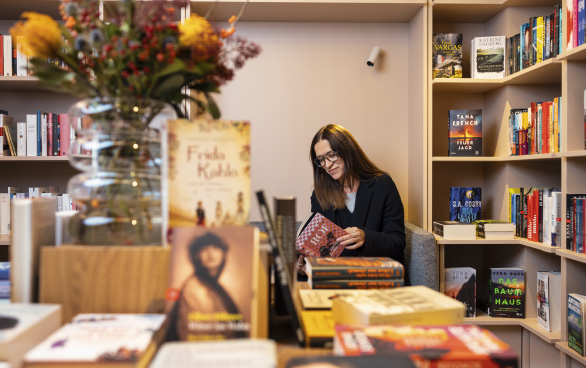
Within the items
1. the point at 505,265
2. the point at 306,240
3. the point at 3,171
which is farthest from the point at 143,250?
the point at 3,171

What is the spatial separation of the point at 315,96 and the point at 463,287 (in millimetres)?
1497

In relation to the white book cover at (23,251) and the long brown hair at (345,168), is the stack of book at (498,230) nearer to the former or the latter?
the long brown hair at (345,168)

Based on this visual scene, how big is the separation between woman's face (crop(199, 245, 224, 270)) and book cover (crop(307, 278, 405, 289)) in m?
0.38

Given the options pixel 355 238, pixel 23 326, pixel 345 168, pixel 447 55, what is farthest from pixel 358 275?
pixel 447 55

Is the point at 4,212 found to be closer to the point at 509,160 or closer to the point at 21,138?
the point at 21,138

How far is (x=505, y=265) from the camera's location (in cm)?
270

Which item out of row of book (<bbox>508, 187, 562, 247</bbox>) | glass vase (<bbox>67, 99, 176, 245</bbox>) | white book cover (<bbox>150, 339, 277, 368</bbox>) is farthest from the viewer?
row of book (<bbox>508, 187, 562, 247</bbox>)

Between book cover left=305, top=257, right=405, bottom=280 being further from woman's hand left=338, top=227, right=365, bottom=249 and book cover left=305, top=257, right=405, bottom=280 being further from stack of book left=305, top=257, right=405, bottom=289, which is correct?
woman's hand left=338, top=227, right=365, bottom=249

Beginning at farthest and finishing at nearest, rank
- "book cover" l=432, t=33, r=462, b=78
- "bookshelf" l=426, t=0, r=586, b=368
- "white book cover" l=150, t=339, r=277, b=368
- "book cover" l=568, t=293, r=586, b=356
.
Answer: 1. "book cover" l=432, t=33, r=462, b=78
2. "bookshelf" l=426, t=0, r=586, b=368
3. "book cover" l=568, t=293, r=586, b=356
4. "white book cover" l=150, t=339, r=277, b=368

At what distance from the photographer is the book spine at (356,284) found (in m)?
1.06

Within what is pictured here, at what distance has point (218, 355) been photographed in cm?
63

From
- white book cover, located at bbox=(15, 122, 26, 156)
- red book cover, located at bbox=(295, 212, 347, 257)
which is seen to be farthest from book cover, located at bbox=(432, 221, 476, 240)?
white book cover, located at bbox=(15, 122, 26, 156)

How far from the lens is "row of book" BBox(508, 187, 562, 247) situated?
212 centimetres

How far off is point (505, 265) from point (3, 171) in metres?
3.21
